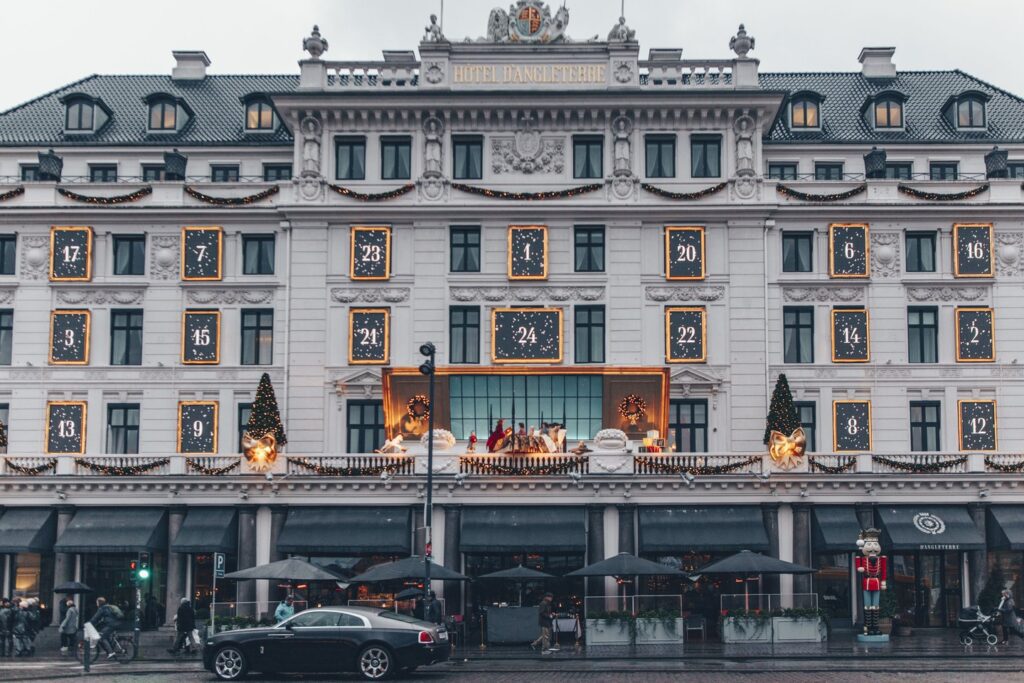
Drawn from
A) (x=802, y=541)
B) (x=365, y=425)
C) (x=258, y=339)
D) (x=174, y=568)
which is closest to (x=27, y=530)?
(x=174, y=568)

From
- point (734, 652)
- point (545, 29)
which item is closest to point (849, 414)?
point (734, 652)

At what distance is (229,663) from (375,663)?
3613mm

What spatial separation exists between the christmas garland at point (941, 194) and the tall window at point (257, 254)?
81.9ft

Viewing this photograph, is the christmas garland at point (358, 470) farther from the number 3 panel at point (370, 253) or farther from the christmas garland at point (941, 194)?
the christmas garland at point (941, 194)

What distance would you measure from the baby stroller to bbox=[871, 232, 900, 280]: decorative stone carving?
15.3 m

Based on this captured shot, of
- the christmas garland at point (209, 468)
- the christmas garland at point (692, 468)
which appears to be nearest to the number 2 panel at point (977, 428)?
the christmas garland at point (692, 468)

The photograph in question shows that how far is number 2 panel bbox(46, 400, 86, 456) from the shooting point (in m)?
54.8

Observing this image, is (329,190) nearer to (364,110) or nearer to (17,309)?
(364,110)

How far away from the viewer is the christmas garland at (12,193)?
183ft

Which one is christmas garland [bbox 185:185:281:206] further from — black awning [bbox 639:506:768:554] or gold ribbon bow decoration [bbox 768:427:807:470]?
gold ribbon bow decoration [bbox 768:427:807:470]

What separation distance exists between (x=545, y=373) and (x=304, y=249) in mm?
10710

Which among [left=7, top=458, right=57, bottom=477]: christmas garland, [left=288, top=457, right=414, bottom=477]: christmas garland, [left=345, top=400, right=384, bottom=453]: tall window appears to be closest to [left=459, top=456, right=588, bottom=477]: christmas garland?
[left=288, top=457, right=414, bottom=477]: christmas garland

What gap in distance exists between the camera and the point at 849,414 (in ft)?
178

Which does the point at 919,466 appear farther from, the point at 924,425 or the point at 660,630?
the point at 660,630
